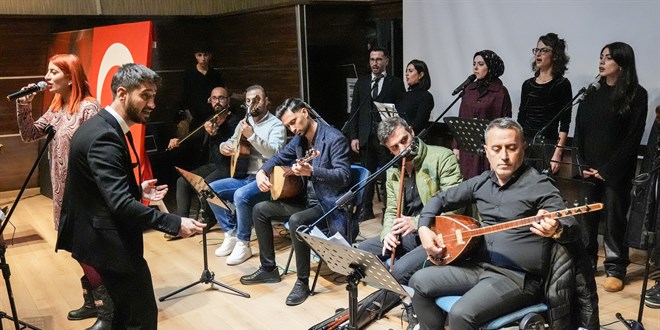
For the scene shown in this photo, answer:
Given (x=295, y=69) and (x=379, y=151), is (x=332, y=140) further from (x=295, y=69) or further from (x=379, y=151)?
(x=295, y=69)

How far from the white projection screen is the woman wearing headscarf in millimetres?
629

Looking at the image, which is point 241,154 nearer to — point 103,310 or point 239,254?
point 239,254

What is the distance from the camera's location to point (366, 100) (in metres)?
5.12

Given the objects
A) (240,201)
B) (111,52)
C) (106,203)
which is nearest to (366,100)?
(240,201)

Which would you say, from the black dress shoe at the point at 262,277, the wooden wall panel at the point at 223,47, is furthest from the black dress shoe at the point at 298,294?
the wooden wall panel at the point at 223,47

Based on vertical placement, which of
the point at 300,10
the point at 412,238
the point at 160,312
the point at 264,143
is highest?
the point at 300,10

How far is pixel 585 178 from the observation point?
12.0ft

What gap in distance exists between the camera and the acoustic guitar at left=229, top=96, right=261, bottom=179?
14.6 feet

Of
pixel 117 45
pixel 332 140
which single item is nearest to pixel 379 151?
pixel 332 140

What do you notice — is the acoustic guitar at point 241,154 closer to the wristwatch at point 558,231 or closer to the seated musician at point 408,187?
the seated musician at point 408,187

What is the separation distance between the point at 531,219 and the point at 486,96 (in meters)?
2.03

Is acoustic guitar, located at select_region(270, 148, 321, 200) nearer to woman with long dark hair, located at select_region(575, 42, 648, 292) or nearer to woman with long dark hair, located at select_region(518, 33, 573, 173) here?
woman with long dark hair, located at select_region(518, 33, 573, 173)

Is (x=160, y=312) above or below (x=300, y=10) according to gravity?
below

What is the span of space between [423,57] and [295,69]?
1.24 meters
